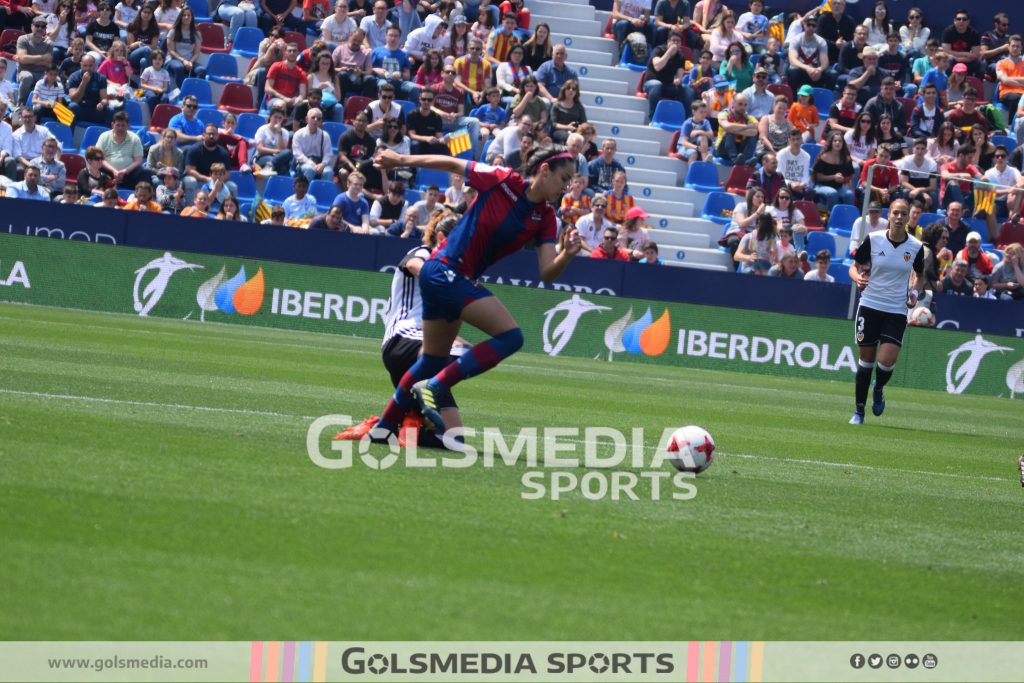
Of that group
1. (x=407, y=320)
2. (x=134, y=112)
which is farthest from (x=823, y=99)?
(x=407, y=320)

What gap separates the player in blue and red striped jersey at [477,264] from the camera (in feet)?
28.0

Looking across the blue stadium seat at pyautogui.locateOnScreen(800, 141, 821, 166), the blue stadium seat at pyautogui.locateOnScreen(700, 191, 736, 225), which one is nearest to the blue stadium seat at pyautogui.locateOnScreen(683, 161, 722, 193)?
the blue stadium seat at pyautogui.locateOnScreen(700, 191, 736, 225)

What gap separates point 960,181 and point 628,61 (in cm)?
766

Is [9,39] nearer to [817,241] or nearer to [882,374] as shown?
[817,241]

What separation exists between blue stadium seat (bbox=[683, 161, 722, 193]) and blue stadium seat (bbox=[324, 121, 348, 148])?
692 cm

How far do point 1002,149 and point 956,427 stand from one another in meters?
12.2

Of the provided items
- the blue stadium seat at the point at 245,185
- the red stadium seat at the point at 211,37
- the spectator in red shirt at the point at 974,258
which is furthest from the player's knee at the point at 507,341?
the red stadium seat at the point at 211,37

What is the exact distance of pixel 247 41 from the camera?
1093 inches

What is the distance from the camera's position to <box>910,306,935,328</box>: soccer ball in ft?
75.3

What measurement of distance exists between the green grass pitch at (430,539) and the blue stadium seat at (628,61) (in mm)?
18839

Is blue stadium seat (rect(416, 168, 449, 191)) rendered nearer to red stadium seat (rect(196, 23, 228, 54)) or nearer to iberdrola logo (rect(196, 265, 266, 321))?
red stadium seat (rect(196, 23, 228, 54))

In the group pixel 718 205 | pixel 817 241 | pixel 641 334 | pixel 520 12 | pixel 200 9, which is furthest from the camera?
pixel 520 12

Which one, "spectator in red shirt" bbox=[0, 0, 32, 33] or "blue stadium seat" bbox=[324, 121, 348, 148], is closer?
"blue stadium seat" bbox=[324, 121, 348, 148]

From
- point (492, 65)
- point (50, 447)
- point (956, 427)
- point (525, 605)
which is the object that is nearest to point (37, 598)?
point (525, 605)
